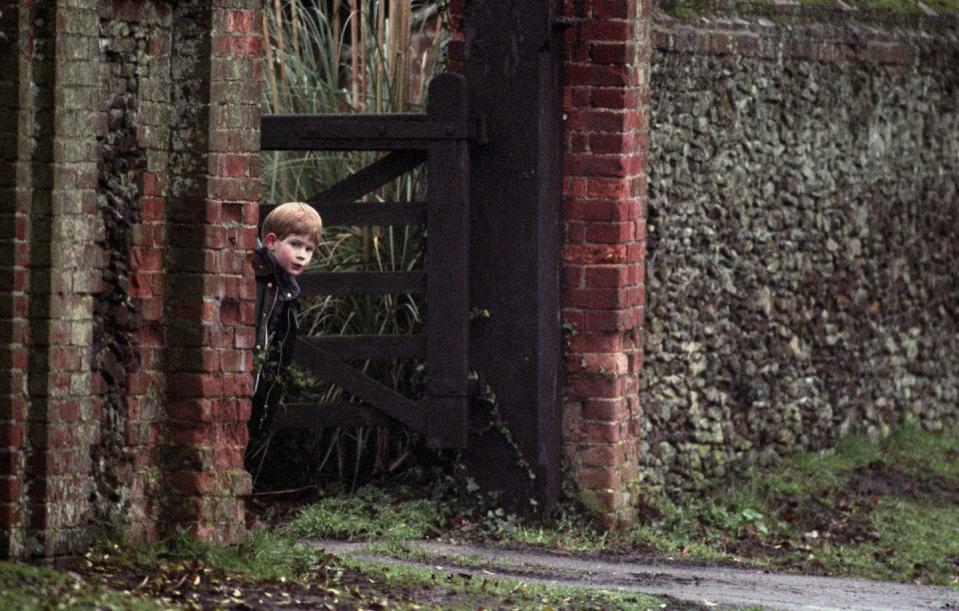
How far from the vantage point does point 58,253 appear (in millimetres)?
5992

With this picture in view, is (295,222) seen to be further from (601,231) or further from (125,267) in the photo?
(601,231)

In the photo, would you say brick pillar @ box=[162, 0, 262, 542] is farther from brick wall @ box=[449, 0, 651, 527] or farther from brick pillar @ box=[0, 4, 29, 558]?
brick wall @ box=[449, 0, 651, 527]

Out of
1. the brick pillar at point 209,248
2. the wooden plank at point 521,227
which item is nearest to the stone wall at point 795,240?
the wooden plank at point 521,227

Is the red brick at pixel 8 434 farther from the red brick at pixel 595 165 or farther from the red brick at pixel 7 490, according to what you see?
the red brick at pixel 595 165

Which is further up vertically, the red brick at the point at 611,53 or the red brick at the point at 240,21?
the red brick at the point at 611,53

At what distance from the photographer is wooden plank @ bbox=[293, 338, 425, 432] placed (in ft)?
28.3

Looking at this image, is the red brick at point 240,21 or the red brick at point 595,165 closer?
the red brick at point 240,21

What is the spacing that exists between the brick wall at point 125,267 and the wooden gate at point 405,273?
1965mm

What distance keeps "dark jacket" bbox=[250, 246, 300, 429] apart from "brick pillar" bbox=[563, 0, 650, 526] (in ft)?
4.86

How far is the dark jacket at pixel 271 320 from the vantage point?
7.58 metres

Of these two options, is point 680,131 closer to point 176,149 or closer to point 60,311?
point 176,149

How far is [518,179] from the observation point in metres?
8.50

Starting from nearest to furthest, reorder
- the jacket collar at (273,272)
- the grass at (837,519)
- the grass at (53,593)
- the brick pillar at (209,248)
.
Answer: the grass at (53,593) < the brick pillar at (209,248) < the jacket collar at (273,272) < the grass at (837,519)

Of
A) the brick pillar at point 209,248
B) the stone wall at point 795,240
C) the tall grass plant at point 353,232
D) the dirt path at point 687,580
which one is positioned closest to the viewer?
the brick pillar at point 209,248
